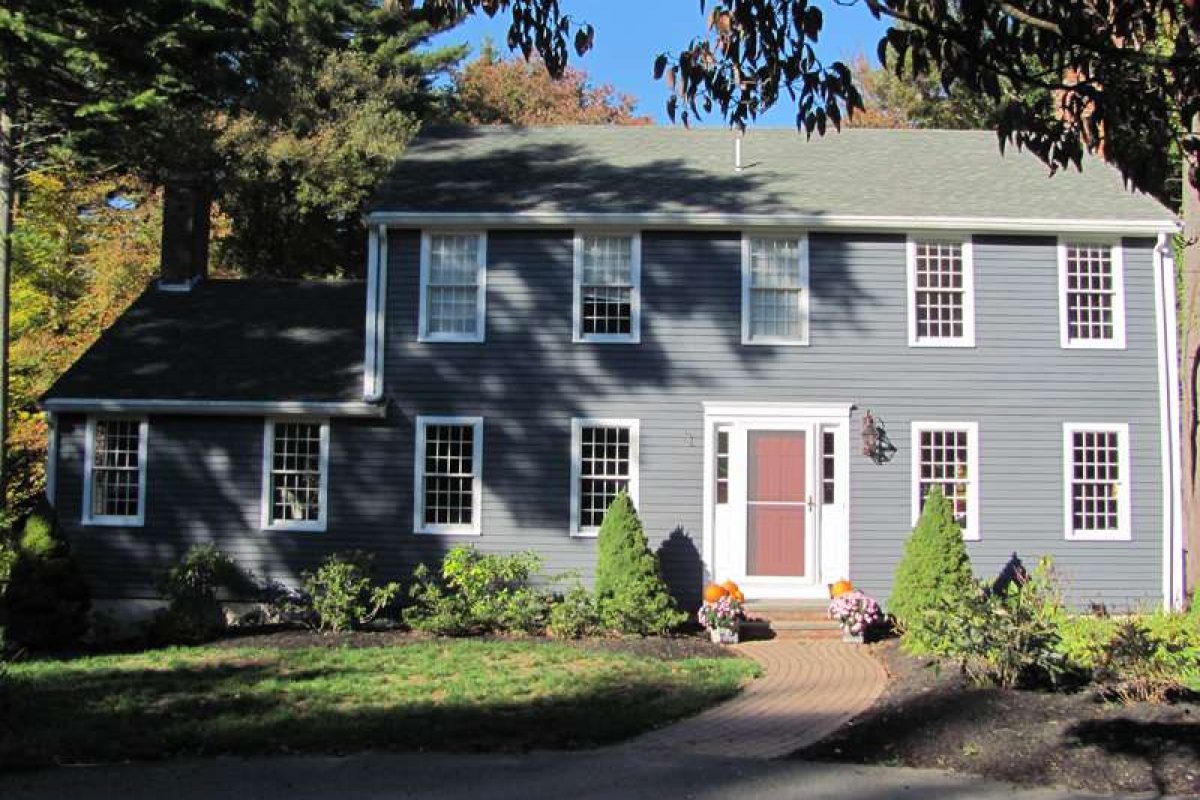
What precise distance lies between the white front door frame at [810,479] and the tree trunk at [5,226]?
1020cm

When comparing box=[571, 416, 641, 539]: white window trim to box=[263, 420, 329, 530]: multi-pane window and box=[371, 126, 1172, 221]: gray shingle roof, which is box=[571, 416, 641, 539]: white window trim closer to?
box=[371, 126, 1172, 221]: gray shingle roof

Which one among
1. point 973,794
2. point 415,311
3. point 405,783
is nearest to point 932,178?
point 415,311

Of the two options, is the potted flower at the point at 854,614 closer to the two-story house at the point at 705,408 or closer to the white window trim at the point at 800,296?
the two-story house at the point at 705,408

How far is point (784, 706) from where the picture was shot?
1001cm

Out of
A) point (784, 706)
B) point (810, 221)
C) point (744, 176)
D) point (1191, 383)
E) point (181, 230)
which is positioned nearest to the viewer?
point (784, 706)

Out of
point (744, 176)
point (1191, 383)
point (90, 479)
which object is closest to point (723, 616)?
point (744, 176)

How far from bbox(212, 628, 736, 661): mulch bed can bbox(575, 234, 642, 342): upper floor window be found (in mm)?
4269

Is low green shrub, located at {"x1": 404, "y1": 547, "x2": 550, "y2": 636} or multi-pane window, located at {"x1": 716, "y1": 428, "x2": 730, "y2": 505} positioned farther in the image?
multi-pane window, located at {"x1": 716, "y1": 428, "x2": 730, "y2": 505}

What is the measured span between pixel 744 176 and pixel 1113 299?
18.0 feet

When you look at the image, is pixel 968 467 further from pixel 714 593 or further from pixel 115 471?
pixel 115 471

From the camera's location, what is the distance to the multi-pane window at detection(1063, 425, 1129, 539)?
1512cm

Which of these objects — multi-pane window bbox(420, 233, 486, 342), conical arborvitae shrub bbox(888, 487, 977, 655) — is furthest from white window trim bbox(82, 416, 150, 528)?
conical arborvitae shrub bbox(888, 487, 977, 655)

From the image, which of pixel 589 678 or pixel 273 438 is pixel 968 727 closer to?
pixel 589 678

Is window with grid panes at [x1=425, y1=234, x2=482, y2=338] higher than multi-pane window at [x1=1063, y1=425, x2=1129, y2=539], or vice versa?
window with grid panes at [x1=425, y1=234, x2=482, y2=338]
